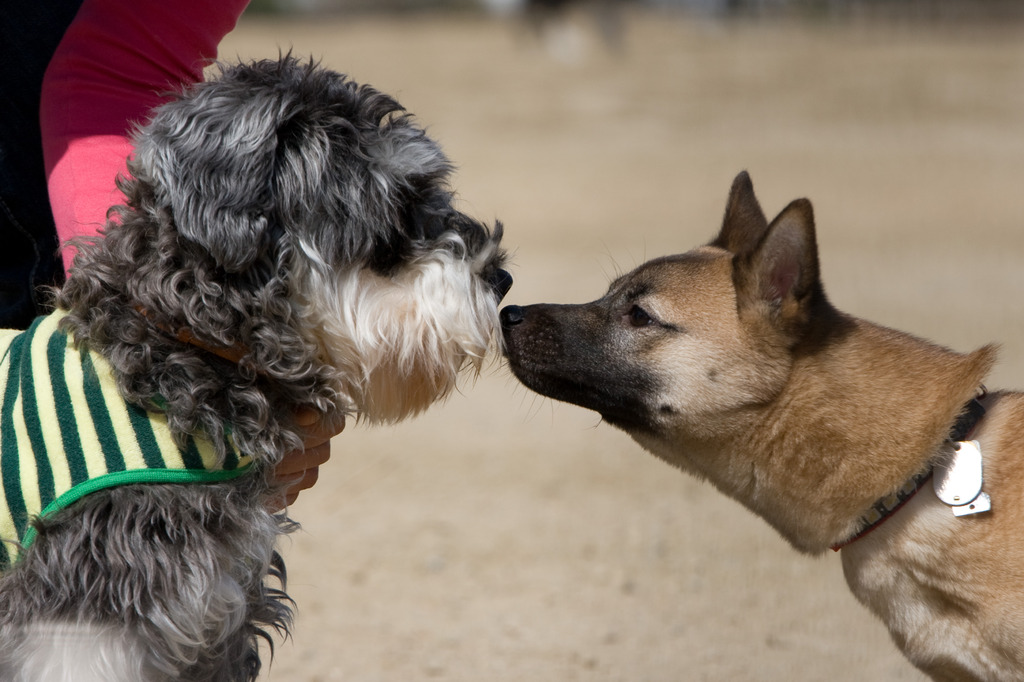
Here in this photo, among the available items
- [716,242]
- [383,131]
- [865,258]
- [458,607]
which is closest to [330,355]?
[383,131]

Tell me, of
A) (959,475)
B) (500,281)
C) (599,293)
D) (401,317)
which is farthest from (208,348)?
(599,293)

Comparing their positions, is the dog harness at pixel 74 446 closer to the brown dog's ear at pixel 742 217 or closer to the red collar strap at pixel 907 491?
the red collar strap at pixel 907 491

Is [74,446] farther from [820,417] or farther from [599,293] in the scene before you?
[599,293]

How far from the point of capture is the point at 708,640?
4508mm

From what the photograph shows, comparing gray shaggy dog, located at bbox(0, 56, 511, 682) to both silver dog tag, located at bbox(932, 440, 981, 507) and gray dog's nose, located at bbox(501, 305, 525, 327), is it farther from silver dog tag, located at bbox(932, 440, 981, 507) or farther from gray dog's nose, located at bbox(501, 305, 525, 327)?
silver dog tag, located at bbox(932, 440, 981, 507)

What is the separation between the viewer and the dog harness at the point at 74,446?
242cm

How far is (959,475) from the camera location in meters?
3.11

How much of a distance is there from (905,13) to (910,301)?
2331 cm

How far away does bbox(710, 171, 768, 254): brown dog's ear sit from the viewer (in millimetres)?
4039

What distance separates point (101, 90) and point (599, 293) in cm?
682

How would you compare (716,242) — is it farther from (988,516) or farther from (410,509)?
(410,509)

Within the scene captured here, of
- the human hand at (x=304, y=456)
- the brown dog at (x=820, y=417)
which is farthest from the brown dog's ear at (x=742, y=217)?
the human hand at (x=304, y=456)

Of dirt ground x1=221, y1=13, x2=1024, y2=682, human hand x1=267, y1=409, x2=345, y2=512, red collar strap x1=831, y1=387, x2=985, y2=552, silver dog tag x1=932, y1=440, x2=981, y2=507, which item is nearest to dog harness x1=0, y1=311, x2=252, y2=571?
human hand x1=267, y1=409, x2=345, y2=512

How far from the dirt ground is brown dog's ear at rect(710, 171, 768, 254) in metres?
1.04
